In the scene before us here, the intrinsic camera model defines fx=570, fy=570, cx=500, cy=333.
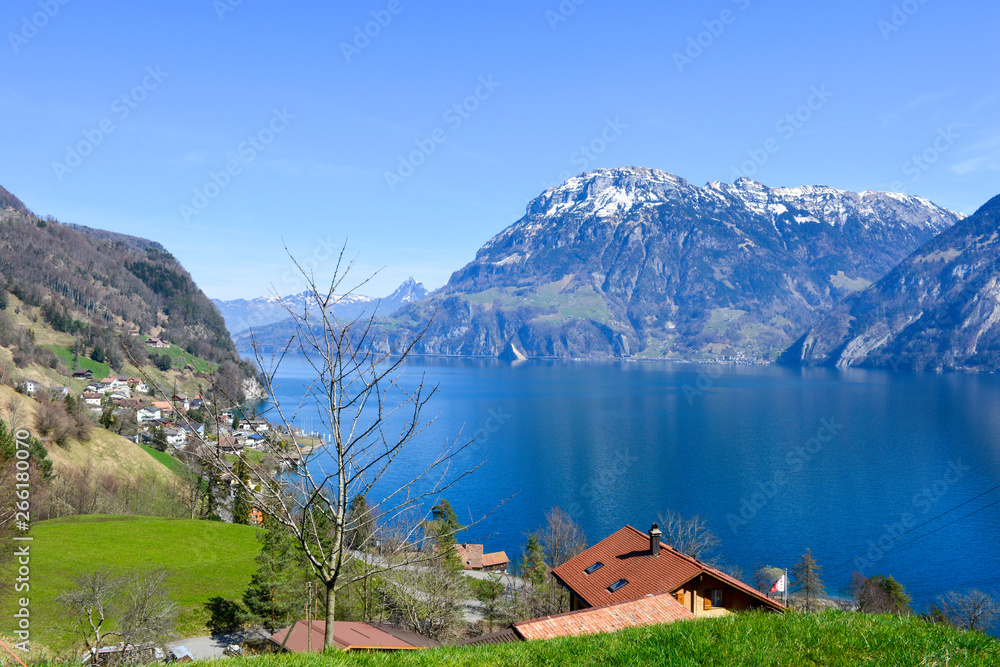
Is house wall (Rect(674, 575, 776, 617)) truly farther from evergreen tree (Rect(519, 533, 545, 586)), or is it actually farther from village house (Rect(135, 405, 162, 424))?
village house (Rect(135, 405, 162, 424))

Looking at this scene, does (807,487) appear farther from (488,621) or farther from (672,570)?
(672,570)

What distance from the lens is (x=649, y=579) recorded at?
2111cm

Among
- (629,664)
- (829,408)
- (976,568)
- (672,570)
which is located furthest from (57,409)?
(829,408)

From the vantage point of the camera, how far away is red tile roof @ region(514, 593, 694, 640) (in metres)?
11.6

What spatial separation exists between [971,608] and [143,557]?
51.3 m

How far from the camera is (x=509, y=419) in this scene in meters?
114

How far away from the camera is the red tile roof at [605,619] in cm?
1164

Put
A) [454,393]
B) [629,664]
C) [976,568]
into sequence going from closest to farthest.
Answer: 1. [629,664]
2. [976,568]
3. [454,393]

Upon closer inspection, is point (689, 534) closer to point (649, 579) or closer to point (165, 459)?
point (649, 579)

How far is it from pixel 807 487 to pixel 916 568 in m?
19.4
